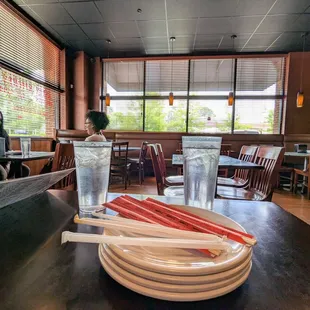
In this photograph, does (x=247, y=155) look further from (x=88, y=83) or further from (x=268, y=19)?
(x=88, y=83)

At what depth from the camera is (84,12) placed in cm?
383

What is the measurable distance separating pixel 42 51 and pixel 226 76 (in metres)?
4.67

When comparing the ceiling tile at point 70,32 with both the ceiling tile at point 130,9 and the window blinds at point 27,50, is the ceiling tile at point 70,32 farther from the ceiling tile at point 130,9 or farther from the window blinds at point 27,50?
the ceiling tile at point 130,9

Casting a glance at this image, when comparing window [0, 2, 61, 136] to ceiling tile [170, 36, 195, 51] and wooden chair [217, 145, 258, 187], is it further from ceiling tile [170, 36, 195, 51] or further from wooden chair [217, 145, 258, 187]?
wooden chair [217, 145, 258, 187]

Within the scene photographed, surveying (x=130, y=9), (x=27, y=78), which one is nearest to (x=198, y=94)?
(x=130, y=9)

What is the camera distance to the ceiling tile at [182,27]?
4070 mm

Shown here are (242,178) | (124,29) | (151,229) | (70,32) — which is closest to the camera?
(151,229)

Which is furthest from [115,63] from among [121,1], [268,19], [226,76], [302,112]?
[302,112]

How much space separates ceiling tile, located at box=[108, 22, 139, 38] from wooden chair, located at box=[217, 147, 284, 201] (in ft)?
12.4

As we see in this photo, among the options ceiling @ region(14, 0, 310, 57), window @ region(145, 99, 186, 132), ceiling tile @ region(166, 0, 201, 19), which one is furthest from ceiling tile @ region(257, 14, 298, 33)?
window @ region(145, 99, 186, 132)

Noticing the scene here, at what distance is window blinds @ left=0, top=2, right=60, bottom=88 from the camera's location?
3607 mm

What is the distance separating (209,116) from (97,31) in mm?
3502

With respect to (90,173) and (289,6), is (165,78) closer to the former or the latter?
(289,6)

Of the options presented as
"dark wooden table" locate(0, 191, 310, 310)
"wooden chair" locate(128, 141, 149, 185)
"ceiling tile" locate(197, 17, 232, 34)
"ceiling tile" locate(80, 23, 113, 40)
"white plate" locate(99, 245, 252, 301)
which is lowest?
"wooden chair" locate(128, 141, 149, 185)
